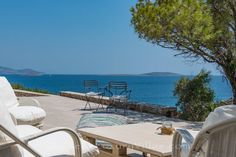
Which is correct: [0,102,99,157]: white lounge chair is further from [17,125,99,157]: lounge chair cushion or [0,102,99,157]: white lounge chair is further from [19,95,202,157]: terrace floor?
[19,95,202,157]: terrace floor

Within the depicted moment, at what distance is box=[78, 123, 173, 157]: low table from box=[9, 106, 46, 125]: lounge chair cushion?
1176 mm

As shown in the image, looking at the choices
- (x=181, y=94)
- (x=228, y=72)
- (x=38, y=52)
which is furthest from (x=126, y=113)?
(x=38, y=52)

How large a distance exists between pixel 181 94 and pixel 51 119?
10.3ft

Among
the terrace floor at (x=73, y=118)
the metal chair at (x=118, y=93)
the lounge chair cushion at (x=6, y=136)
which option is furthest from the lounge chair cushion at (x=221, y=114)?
the metal chair at (x=118, y=93)

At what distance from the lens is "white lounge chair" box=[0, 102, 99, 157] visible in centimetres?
211

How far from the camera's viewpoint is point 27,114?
180 inches

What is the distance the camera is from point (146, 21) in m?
8.28

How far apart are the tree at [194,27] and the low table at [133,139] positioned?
4683 mm

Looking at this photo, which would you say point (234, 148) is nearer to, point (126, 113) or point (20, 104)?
point (20, 104)

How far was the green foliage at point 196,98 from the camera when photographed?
26.1ft

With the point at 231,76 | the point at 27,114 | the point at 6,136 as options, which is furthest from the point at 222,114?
the point at 231,76

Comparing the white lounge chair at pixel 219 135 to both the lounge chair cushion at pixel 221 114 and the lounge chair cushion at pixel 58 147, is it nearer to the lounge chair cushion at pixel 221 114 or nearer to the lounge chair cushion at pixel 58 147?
the lounge chair cushion at pixel 221 114

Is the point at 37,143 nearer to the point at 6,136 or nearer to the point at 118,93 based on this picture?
the point at 6,136

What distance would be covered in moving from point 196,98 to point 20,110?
460cm
